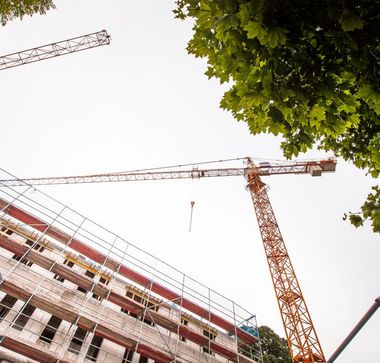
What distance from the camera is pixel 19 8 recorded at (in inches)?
199

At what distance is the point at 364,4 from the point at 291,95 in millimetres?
1056

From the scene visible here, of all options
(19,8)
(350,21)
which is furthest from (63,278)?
(350,21)

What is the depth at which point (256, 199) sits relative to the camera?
27.8m

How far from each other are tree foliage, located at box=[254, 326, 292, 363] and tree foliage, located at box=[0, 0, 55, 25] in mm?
27337

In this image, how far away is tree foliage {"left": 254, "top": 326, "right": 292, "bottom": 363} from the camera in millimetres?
23797

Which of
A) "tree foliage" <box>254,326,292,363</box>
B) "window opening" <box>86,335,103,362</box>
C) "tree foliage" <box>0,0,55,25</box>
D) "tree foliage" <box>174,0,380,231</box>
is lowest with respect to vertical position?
"tree foliage" <box>174,0,380,231</box>

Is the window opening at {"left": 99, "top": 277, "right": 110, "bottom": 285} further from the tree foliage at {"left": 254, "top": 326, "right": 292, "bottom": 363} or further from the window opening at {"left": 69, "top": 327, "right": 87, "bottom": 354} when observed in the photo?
the tree foliage at {"left": 254, "top": 326, "right": 292, "bottom": 363}

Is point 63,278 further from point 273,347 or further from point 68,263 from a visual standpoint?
point 273,347

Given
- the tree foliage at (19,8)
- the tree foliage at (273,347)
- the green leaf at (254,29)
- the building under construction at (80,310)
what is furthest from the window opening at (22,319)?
the tree foliage at (273,347)

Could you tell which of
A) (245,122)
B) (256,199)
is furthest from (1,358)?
(256,199)

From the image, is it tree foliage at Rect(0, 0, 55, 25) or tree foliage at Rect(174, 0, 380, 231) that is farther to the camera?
tree foliage at Rect(0, 0, 55, 25)

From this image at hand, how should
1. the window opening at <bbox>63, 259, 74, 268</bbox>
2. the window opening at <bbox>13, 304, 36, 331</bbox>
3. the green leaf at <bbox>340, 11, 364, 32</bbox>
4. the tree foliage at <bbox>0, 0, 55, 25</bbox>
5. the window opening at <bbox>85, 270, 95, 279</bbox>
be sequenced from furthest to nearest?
the window opening at <bbox>85, 270, 95, 279</bbox>, the window opening at <bbox>63, 259, 74, 268</bbox>, the window opening at <bbox>13, 304, 36, 331</bbox>, the tree foliage at <bbox>0, 0, 55, 25</bbox>, the green leaf at <bbox>340, 11, 364, 32</bbox>

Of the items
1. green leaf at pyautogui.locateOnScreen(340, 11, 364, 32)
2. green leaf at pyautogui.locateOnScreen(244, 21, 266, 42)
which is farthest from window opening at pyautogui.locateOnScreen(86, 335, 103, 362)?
green leaf at pyautogui.locateOnScreen(340, 11, 364, 32)

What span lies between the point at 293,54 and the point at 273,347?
2904 cm
